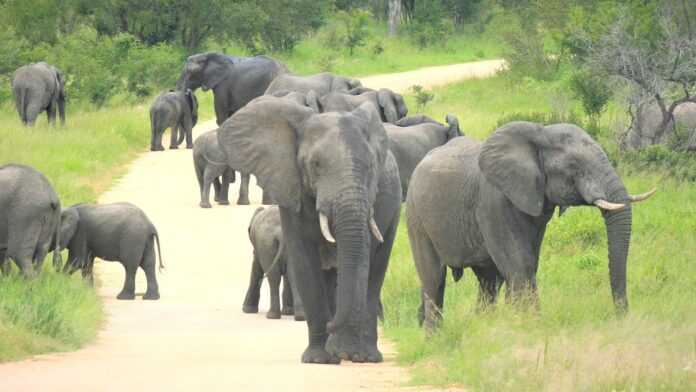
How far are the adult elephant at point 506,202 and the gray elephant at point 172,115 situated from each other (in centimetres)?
1560

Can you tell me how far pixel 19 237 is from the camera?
13000 millimetres

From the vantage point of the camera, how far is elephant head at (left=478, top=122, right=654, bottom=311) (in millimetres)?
10188

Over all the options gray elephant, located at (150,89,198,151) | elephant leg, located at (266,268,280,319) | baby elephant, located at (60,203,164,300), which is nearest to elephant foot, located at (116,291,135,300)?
baby elephant, located at (60,203,164,300)

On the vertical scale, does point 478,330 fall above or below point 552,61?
above

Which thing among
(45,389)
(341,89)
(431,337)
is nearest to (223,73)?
(341,89)

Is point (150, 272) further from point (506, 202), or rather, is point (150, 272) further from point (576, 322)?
point (576, 322)

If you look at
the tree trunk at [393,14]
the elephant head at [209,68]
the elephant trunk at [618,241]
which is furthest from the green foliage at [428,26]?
the elephant trunk at [618,241]

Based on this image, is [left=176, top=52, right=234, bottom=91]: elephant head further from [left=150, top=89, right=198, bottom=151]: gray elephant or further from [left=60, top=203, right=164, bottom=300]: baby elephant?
[left=60, top=203, right=164, bottom=300]: baby elephant

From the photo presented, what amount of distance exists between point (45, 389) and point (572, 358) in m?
2.58

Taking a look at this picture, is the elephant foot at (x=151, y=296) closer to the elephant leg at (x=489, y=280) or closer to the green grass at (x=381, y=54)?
the elephant leg at (x=489, y=280)

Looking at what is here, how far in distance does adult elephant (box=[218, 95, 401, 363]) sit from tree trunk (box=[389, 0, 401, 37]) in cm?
4454

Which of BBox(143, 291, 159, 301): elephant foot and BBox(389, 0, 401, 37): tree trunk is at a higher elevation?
BBox(143, 291, 159, 301): elephant foot

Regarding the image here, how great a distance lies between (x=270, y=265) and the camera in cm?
1309

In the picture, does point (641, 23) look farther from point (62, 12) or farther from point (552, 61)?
point (62, 12)
